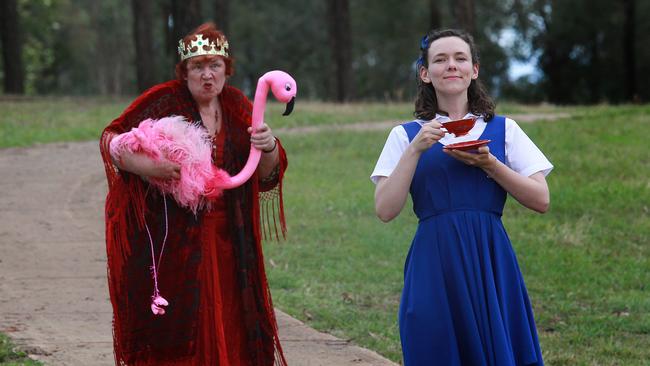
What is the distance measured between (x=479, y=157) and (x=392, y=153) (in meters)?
0.43

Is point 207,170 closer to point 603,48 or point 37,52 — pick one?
point 603,48

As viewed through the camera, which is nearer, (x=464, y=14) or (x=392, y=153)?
(x=392, y=153)

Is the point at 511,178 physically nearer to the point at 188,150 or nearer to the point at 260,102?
the point at 260,102

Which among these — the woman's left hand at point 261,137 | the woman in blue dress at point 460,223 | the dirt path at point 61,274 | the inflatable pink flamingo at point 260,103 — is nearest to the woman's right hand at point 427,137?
the woman in blue dress at point 460,223

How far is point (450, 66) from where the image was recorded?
4.37 metres

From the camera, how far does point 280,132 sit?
59.2ft

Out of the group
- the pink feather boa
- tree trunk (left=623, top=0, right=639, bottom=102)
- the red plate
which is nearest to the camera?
the red plate

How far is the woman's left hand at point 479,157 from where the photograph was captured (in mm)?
4094

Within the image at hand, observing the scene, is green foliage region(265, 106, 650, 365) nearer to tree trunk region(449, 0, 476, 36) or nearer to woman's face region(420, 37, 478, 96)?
woman's face region(420, 37, 478, 96)

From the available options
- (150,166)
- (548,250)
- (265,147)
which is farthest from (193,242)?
(548,250)

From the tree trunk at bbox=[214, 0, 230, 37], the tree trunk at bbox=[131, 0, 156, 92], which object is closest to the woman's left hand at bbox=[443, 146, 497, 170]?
the tree trunk at bbox=[131, 0, 156, 92]

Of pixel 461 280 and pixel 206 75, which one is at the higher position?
pixel 206 75

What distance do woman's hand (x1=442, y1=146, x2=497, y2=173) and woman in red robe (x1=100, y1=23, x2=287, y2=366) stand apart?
1064mm

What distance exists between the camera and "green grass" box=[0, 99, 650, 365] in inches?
281
